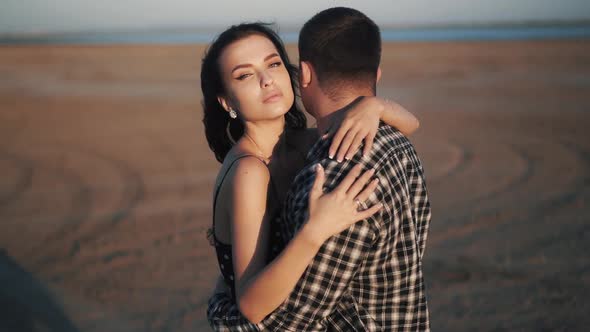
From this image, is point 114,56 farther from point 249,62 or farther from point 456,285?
A: point 249,62

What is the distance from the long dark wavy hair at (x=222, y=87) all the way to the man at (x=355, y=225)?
46 centimetres

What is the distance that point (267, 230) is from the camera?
234cm

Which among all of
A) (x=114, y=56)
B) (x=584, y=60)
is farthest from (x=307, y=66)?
(x=114, y=56)

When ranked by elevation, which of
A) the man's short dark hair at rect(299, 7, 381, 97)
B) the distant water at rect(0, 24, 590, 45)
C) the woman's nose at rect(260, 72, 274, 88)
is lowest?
the distant water at rect(0, 24, 590, 45)

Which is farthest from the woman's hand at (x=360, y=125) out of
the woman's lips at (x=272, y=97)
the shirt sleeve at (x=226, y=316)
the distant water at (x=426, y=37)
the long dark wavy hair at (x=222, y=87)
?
the distant water at (x=426, y=37)

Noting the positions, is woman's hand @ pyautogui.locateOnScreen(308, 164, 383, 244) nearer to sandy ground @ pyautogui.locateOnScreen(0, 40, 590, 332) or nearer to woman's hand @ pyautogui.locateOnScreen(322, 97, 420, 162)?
woman's hand @ pyautogui.locateOnScreen(322, 97, 420, 162)

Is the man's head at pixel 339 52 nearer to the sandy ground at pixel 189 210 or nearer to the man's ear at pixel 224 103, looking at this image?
the man's ear at pixel 224 103

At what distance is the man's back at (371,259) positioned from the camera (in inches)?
82.4

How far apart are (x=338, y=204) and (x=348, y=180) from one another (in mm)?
88

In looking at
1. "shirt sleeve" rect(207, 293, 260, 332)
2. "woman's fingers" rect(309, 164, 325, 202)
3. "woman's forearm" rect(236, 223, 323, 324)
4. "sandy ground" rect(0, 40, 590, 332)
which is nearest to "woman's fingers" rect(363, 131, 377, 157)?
"woman's fingers" rect(309, 164, 325, 202)

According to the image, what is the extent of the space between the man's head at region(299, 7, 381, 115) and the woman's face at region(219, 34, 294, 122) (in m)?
0.30

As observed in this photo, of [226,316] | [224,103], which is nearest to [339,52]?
Answer: [224,103]

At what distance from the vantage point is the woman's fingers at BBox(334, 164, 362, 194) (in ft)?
6.88

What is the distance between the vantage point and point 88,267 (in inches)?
268
